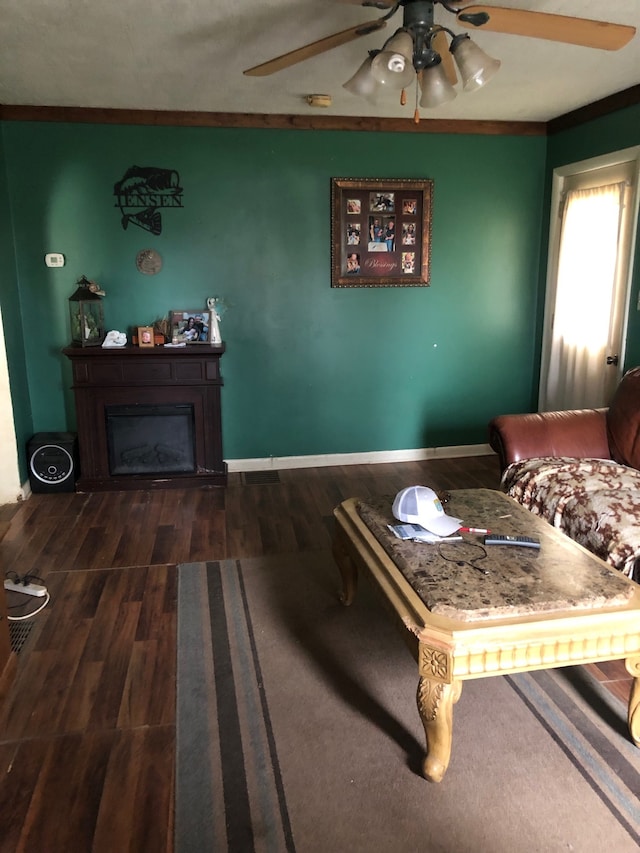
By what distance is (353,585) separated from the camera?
269 cm

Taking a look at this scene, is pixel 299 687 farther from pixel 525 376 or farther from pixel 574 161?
pixel 574 161

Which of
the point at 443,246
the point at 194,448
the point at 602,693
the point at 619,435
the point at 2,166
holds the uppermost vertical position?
the point at 2,166

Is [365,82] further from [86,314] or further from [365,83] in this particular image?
[86,314]

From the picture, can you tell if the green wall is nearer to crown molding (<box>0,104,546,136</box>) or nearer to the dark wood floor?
crown molding (<box>0,104,546,136</box>)

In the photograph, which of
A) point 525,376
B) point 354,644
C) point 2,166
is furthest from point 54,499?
point 525,376

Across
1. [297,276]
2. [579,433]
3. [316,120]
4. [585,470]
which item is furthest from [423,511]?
[316,120]

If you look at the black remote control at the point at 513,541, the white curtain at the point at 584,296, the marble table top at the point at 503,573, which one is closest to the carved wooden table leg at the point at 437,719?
the marble table top at the point at 503,573

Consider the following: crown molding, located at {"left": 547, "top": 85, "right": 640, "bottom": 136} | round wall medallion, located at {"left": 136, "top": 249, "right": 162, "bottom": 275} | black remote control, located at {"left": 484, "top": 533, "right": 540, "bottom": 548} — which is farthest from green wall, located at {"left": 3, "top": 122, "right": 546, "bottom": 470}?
black remote control, located at {"left": 484, "top": 533, "right": 540, "bottom": 548}

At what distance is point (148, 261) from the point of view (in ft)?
14.1

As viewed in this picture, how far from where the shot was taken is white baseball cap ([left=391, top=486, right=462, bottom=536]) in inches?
87.0

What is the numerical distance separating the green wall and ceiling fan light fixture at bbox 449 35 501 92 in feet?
7.76

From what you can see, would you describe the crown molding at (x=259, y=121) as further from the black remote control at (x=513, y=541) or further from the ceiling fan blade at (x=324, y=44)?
the black remote control at (x=513, y=541)

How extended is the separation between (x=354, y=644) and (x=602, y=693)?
886 millimetres

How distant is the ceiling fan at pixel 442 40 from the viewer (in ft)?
6.66
